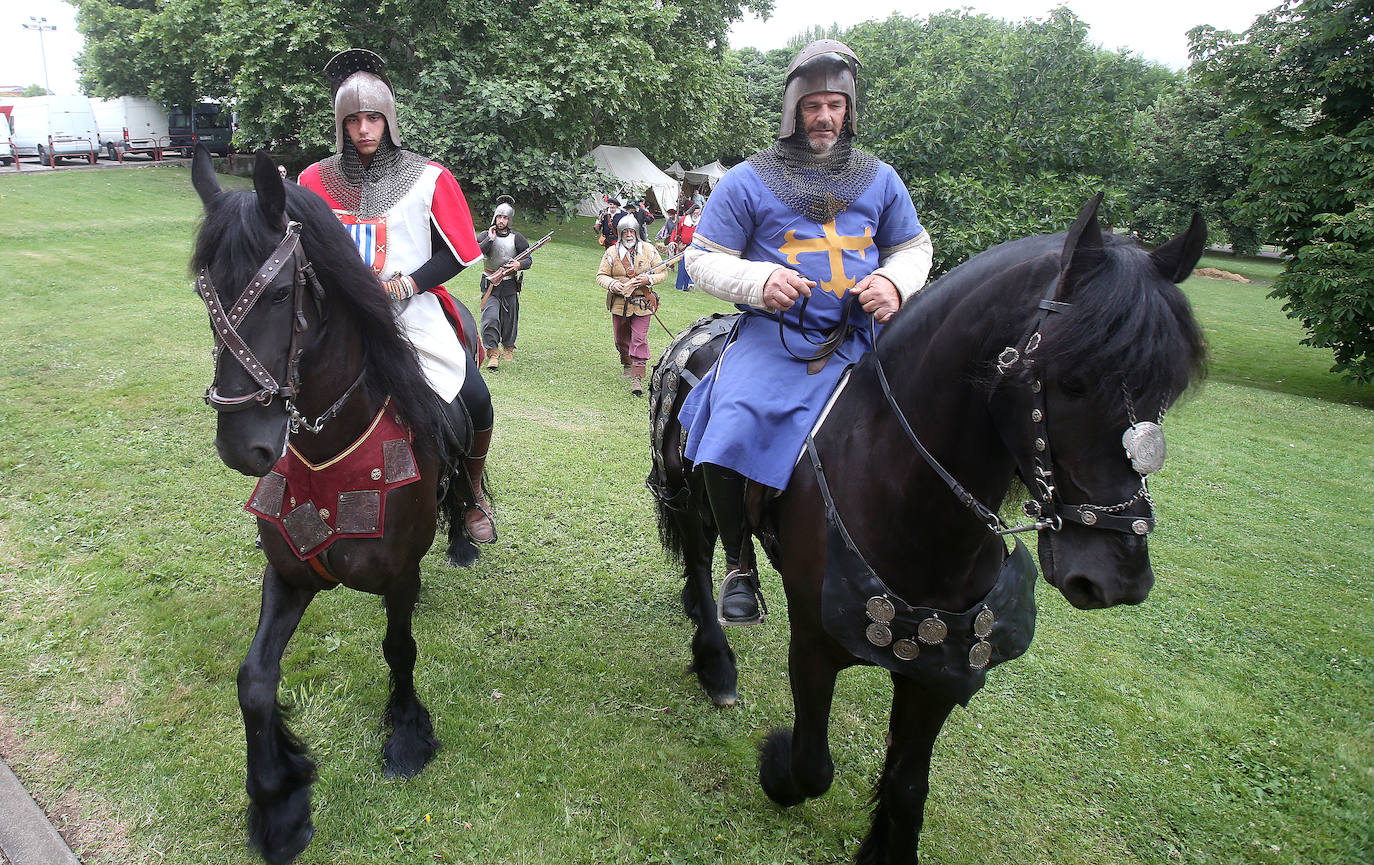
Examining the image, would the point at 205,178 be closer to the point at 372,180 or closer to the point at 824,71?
the point at 372,180

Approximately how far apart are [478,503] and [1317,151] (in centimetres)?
1553

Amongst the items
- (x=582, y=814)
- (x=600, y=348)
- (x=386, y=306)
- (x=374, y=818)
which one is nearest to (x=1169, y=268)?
(x=386, y=306)

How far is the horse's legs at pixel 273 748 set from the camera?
9.06ft

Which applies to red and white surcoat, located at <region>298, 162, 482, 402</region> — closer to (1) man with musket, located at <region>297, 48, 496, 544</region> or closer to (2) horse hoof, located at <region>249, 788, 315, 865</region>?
(1) man with musket, located at <region>297, 48, 496, 544</region>

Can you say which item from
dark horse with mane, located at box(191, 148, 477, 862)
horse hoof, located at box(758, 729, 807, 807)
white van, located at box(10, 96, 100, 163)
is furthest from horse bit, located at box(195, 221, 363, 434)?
white van, located at box(10, 96, 100, 163)

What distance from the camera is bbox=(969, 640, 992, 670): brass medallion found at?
7.97 feet

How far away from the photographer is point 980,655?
8.01 feet

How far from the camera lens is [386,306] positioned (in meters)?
2.91

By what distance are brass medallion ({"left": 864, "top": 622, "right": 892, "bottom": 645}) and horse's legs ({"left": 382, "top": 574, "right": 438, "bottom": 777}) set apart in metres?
2.03

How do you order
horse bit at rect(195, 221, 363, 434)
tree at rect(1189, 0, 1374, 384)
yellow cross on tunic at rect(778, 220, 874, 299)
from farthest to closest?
tree at rect(1189, 0, 1374, 384) < yellow cross on tunic at rect(778, 220, 874, 299) < horse bit at rect(195, 221, 363, 434)

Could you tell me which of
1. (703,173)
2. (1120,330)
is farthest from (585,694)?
(703,173)

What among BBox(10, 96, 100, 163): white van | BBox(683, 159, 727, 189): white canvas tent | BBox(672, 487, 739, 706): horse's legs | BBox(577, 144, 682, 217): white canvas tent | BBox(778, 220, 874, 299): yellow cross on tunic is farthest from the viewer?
BBox(683, 159, 727, 189): white canvas tent

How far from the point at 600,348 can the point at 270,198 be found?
10.4 metres

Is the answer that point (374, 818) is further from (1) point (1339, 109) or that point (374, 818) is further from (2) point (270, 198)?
(1) point (1339, 109)
